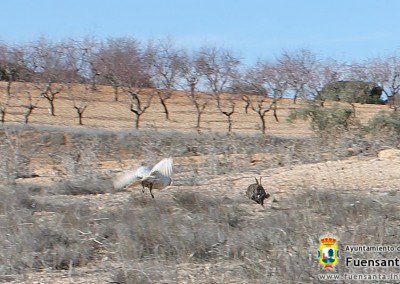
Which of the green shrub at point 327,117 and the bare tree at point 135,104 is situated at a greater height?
the green shrub at point 327,117

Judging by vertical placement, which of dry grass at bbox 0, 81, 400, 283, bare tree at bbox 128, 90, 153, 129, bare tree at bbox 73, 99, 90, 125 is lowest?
bare tree at bbox 73, 99, 90, 125

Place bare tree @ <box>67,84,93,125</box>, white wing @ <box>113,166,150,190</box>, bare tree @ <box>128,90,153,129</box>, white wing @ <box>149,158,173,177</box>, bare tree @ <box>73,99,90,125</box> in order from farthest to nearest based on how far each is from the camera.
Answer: bare tree @ <box>67,84,93,125</box>, bare tree @ <box>128,90,153,129</box>, bare tree @ <box>73,99,90,125</box>, white wing @ <box>113,166,150,190</box>, white wing @ <box>149,158,173,177</box>

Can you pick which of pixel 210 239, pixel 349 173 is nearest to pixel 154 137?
pixel 349 173

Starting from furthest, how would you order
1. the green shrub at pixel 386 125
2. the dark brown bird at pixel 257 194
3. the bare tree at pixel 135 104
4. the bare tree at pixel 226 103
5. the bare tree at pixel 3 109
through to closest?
1. the bare tree at pixel 226 103
2. the bare tree at pixel 135 104
3. the bare tree at pixel 3 109
4. the green shrub at pixel 386 125
5. the dark brown bird at pixel 257 194

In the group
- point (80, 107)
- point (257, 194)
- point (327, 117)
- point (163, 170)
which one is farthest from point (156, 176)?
point (80, 107)

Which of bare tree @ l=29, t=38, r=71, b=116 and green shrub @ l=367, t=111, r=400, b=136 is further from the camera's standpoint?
bare tree @ l=29, t=38, r=71, b=116

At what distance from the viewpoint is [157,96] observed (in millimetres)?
61469

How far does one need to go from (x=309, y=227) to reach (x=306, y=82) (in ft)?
160

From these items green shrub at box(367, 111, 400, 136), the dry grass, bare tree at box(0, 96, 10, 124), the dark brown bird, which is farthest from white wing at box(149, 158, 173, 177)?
bare tree at box(0, 96, 10, 124)

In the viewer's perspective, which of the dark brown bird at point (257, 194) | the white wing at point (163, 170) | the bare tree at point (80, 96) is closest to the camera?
the white wing at point (163, 170)

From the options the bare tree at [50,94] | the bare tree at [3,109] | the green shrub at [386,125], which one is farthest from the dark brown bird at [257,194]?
the bare tree at [50,94]

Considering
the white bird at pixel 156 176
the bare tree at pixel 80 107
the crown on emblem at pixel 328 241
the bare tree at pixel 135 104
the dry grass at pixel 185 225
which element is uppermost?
the crown on emblem at pixel 328 241

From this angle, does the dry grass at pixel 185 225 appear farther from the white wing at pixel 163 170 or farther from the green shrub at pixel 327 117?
the green shrub at pixel 327 117

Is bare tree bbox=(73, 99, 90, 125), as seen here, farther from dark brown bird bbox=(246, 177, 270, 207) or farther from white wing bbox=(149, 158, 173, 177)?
white wing bbox=(149, 158, 173, 177)
